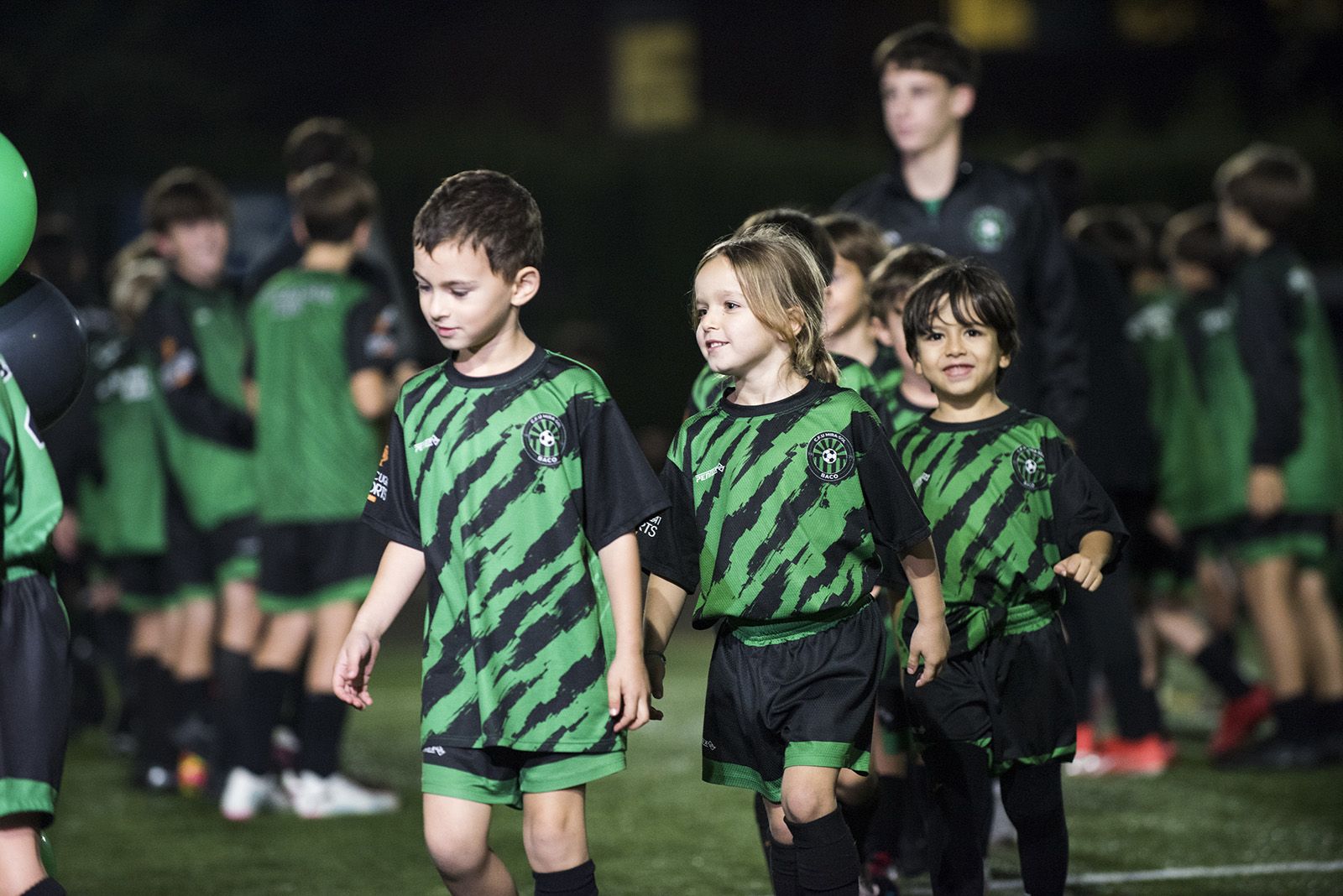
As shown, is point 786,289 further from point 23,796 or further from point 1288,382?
point 1288,382

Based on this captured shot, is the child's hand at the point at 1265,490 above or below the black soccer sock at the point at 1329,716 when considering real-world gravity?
above

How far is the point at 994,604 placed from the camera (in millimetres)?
4125

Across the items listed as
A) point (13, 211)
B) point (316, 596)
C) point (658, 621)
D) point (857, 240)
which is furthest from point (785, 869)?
point (316, 596)

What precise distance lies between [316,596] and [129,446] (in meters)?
1.51

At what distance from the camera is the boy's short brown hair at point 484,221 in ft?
11.7

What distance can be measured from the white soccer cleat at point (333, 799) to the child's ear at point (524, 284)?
313 cm

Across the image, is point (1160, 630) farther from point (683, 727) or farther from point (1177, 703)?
point (683, 727)

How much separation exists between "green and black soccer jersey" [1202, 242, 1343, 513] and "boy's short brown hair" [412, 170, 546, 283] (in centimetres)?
415

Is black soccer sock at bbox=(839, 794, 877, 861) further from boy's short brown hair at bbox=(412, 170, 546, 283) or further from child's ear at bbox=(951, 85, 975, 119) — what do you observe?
child's ear at bbox=(951, 85, 975, 119)

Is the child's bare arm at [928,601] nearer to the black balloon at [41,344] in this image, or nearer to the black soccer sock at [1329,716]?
the black balloon at [41,344]

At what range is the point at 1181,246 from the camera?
7875 millimetres

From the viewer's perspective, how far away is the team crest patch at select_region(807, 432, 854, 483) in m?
3.76

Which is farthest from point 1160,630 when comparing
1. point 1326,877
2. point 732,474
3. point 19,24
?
point 19,24

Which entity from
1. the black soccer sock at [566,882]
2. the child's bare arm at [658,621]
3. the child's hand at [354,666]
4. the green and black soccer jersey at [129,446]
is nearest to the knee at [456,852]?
the black soccer sock at [566,882]
